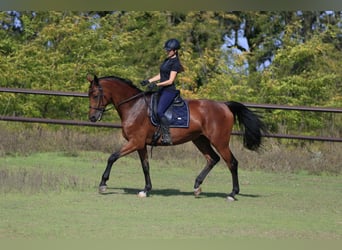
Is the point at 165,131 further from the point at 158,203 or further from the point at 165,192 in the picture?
the point at 158,203

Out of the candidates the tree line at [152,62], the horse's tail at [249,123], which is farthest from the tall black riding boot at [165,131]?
the tree line at [152,62]

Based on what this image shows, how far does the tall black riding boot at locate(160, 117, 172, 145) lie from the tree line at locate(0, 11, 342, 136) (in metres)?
8.49

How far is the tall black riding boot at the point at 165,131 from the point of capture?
36.7 feet

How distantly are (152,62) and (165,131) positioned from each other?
18.0 m

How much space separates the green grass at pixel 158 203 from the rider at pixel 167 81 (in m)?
1.05

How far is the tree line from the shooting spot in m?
22.3

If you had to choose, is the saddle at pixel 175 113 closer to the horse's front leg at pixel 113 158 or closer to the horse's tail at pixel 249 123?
the horse's front leg at pixel 113 158

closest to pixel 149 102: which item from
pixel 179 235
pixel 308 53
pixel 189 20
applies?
pixel 179 235

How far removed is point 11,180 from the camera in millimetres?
11320

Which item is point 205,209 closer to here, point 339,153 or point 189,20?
point 339,153

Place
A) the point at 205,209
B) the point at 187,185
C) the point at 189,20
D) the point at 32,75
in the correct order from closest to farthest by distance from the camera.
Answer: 1. the point at 205,209
2. the point at 187,185
3. the point at 32,75
4. the point at 189,20

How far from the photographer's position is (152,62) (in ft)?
95.2

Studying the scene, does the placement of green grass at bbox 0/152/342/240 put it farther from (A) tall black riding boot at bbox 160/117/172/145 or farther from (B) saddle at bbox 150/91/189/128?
(B) saddle at bbox 150/91/189/128

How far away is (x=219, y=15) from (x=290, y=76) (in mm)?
8053
